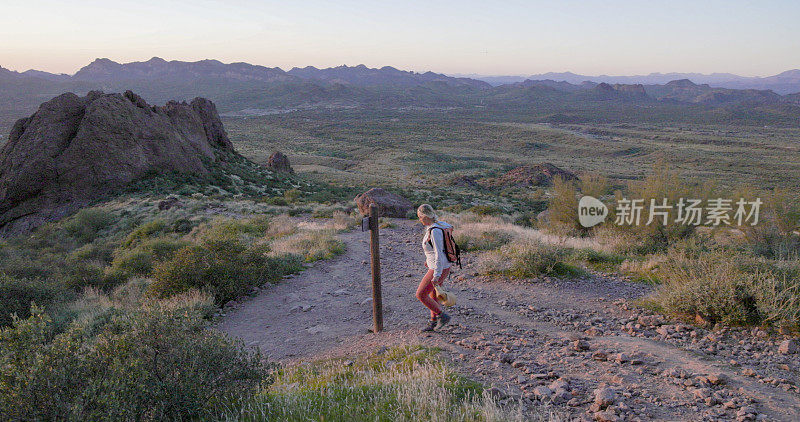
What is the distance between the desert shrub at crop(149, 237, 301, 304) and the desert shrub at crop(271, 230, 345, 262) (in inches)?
59.5

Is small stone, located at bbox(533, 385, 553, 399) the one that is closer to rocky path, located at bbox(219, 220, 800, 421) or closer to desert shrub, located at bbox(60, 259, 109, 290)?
rocky path, located at bbox(219, 220, 800, 421)

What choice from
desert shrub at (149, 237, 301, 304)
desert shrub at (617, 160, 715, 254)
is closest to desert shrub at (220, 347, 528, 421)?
desert shrub at (149, 237, 301, 304)

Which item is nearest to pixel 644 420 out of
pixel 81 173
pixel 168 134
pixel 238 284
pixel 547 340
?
pixel 547 340

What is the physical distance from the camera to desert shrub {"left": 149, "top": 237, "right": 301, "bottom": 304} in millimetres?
7953

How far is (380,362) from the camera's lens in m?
4.94

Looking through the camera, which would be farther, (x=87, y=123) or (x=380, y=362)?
(x=87, y=123)

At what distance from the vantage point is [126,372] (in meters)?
3.10

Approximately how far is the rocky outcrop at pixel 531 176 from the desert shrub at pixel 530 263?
95.8 ft

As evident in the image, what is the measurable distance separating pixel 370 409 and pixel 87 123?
23.5 m

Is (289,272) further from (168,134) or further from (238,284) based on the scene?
(168,134)

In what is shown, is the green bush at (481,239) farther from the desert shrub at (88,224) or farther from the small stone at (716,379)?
the desert shrub at (88,224)

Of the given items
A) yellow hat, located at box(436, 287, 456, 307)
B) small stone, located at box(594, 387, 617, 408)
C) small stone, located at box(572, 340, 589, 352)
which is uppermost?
yellow hat, located at box(436, 287, 456, 307)

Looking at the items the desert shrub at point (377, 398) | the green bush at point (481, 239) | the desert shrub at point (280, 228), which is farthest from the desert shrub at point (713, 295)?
the desert shrub at point (280, 228)

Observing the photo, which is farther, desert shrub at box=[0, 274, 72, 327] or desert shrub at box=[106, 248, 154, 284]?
desert shrub at box=[106, 248, 154, 284]
